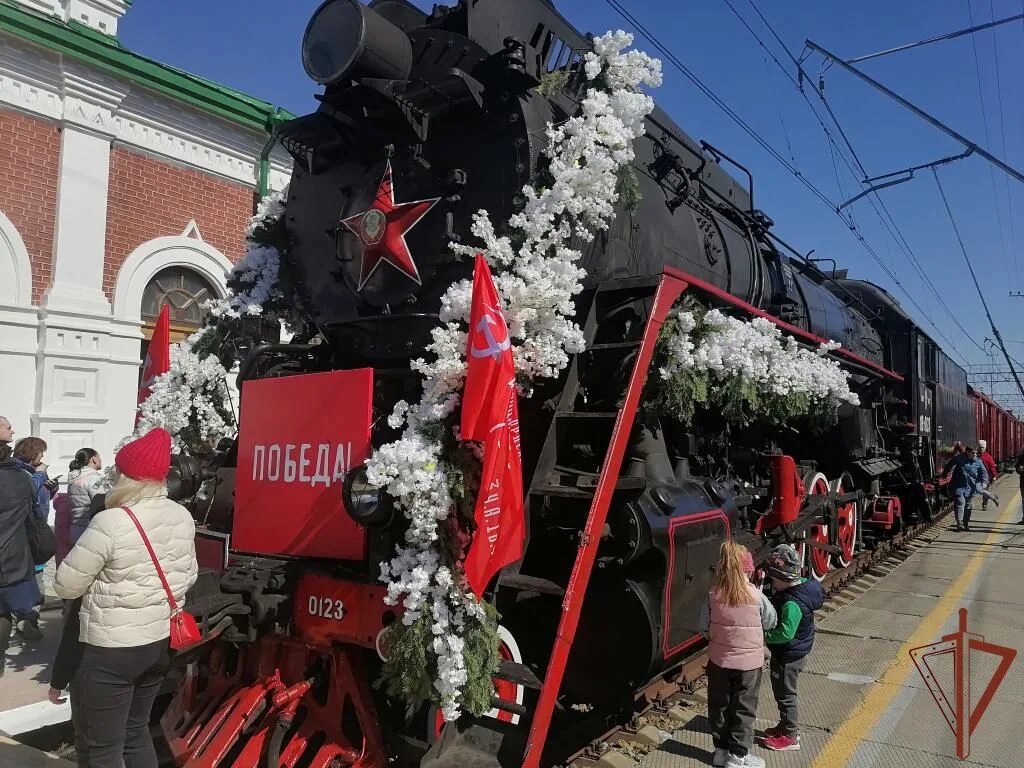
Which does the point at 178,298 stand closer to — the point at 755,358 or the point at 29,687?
the point at 29,687

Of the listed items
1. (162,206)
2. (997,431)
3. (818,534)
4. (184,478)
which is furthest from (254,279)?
(997,431)

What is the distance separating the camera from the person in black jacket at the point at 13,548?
187 inches

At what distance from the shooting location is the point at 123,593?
8.74 ft

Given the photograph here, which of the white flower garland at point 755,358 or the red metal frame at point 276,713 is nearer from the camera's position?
the red metal frame at point 276,713

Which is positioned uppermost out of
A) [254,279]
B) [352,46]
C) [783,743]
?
[352,46]

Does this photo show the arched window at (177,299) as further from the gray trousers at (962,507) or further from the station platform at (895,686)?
the gray trousers at (962,507)

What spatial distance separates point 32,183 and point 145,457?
6256mm

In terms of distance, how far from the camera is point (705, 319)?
3.70 m

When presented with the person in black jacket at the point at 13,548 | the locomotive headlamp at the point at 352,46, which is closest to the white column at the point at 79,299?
the person in black jacket at the point at 13,548

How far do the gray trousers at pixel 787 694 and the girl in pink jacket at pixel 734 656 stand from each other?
0.99 ft

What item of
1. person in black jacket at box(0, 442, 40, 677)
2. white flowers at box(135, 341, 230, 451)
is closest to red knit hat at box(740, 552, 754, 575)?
white flowers at box(135, 341, 230, 451)

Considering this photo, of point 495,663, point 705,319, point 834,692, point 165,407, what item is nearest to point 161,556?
point 495,663

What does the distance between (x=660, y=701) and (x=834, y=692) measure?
1.13 meters

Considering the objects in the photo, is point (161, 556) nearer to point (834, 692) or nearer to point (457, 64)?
point (457, 64)
